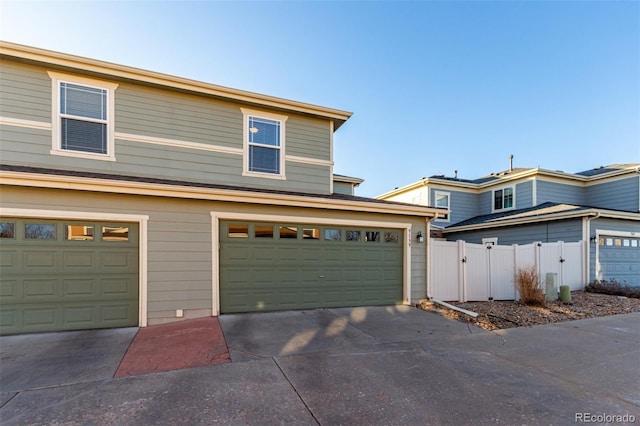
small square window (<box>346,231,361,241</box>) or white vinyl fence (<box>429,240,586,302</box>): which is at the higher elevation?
small square window (<box>346,231,361,241</box>)

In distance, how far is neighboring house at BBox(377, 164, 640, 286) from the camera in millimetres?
10469

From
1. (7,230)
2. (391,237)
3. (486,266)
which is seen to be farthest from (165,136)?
(486,266)

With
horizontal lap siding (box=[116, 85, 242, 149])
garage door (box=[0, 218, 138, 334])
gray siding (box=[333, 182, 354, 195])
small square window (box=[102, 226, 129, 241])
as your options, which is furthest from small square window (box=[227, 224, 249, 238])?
gray siding (box=[333, 182, 354, 195])

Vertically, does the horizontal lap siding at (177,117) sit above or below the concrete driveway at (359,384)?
above

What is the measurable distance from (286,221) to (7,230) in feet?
16.1

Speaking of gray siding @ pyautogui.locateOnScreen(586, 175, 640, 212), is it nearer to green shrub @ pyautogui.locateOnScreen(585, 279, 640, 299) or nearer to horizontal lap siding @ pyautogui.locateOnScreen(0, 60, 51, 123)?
green shrub @ pyautogui.locateOnScreen(585, 279, 640, 299)

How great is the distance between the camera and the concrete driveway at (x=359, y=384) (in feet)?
8.91

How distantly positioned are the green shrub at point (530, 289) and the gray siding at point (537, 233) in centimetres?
429

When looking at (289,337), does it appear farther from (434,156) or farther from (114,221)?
A: (434,156)

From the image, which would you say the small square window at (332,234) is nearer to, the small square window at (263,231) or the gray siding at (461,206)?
the small square window at (263,231)

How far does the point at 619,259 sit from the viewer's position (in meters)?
10.8

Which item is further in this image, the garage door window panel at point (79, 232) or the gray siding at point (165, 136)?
the gray siding at point (165, 136)

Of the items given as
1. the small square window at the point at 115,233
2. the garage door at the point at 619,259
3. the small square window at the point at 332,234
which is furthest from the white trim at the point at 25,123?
the garage door at the point at 619,259

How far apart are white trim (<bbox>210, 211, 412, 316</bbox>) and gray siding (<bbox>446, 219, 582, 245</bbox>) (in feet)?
24.5
